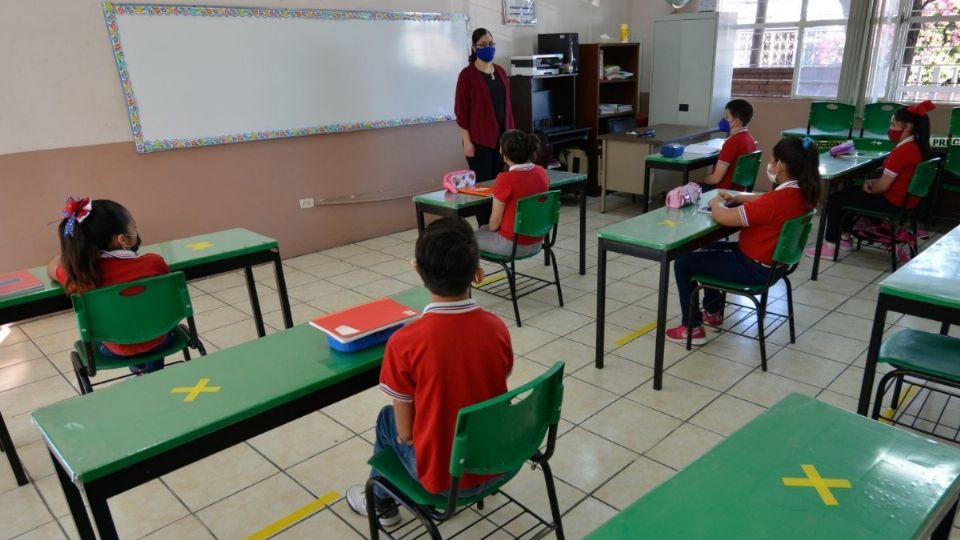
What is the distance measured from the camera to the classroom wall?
3943 millimetres

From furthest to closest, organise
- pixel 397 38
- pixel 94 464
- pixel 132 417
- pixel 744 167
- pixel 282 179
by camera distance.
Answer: pixel 397 38
pixel 282 179
pixel 744 167
pixel 132 417
pixel 94 464

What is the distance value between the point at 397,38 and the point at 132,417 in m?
4.61

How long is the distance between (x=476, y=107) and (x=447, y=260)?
362 cm

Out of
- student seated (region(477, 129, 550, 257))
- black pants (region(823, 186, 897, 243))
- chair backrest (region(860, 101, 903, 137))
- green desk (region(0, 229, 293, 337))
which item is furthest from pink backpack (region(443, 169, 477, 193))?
chair backrest (region(860, 101, 903, 137))

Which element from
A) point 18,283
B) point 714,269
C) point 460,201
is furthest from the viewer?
point 460,201

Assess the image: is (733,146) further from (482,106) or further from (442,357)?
(442,357)

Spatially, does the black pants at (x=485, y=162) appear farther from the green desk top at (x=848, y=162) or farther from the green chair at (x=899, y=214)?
the green chair at (x=899, y=214)

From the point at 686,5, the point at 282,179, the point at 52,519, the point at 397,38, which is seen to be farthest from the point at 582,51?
the point at 52,519

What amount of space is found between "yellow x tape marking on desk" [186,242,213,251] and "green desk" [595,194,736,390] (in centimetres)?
188

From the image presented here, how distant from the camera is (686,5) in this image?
6.97 m

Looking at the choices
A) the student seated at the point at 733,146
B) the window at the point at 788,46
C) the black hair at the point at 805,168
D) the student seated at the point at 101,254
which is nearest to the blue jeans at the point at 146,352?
the student seated at the point at 101,254

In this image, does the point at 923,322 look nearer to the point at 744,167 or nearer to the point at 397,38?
the point at 744,167

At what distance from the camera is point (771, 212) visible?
289 cm

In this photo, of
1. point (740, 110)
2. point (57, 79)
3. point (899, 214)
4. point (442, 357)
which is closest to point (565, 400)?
point (442, 357)
